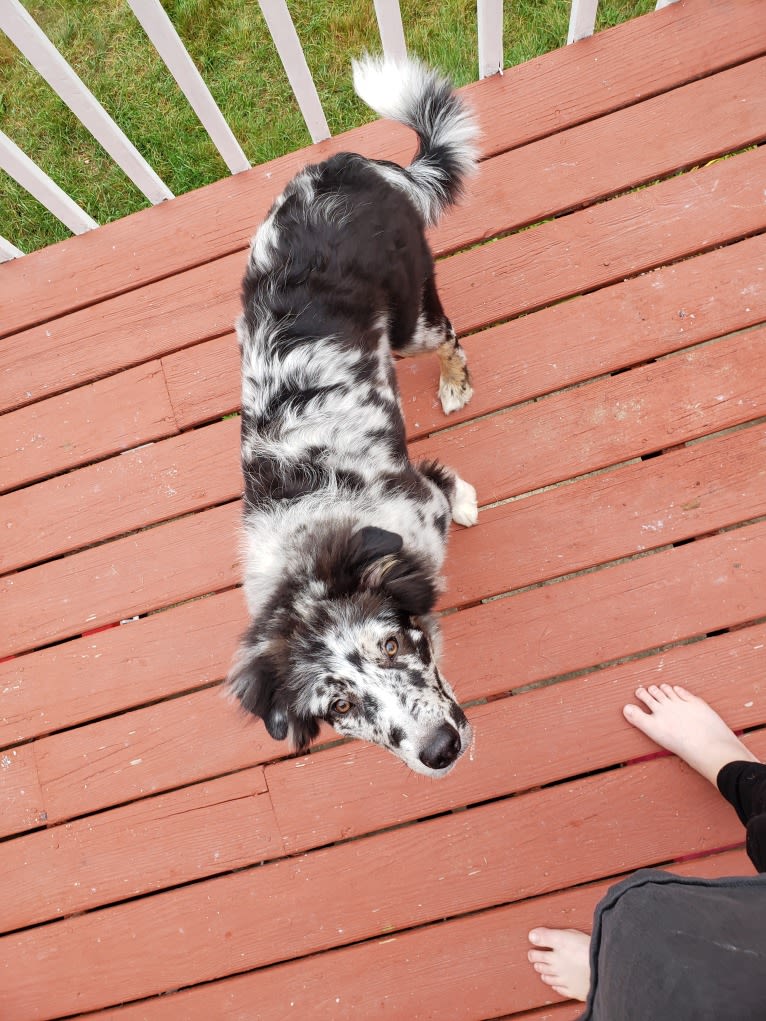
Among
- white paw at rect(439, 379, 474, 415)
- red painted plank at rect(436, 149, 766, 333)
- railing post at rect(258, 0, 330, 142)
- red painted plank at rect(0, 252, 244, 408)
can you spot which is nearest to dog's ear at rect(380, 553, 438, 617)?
white paw at rect(439, 379, 474, 415)

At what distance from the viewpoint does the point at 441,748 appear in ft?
5.74

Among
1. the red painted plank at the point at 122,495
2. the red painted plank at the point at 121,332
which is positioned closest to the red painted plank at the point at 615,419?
the red painted plank at the point at 122,495

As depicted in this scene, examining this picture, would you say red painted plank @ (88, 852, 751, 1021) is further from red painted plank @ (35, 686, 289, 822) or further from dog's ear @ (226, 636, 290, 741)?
dog's ear @ (226, 636, 290, 741)

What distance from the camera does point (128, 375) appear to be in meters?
3.02

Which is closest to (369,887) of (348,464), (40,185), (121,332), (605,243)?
(348,464)

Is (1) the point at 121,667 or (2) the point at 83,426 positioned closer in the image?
(1) the point at 121,667

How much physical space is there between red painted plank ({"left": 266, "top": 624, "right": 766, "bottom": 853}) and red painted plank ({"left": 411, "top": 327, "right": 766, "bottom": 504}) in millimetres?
783

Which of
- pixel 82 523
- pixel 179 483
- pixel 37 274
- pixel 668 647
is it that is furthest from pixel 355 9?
pixel 668 647

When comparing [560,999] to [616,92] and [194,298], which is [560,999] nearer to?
[194,298]

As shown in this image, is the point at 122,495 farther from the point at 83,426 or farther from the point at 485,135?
the point at 485,135

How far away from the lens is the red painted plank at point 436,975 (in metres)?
2.38

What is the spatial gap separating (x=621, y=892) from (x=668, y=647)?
1.08 metres

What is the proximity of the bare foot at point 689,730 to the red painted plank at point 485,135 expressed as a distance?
2.35 meters

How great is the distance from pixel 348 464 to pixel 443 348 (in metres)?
0.77
